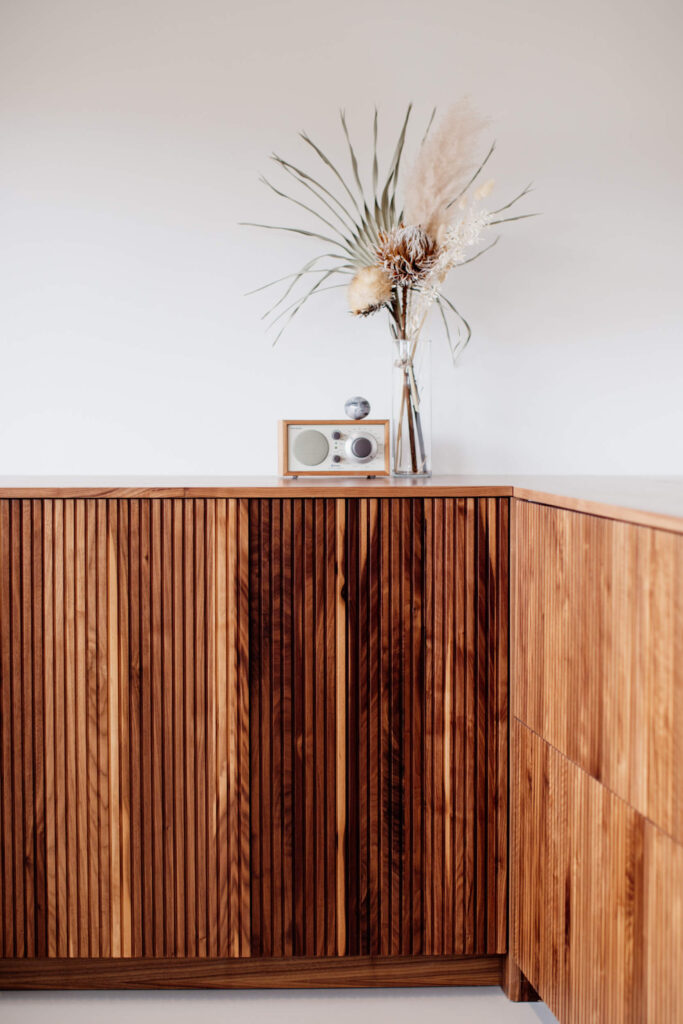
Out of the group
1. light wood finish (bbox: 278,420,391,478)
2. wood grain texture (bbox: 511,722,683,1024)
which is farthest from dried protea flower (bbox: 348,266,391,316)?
wood grain texture (bbox: 511,722,683,1024)

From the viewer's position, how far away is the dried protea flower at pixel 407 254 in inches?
53.3

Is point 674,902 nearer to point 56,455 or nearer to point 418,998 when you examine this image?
point 418,998

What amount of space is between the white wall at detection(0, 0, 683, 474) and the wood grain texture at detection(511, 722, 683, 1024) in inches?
29.8

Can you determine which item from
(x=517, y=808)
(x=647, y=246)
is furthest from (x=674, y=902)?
(x=647, y=246)

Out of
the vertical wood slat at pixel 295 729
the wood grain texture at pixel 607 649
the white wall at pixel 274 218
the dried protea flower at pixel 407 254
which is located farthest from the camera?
the white wall at pixel 274 218

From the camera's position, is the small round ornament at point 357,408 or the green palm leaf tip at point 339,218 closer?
the small round ornament at point 357,408

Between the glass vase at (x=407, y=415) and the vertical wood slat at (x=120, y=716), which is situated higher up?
the glass vase at (x=407, y=415)

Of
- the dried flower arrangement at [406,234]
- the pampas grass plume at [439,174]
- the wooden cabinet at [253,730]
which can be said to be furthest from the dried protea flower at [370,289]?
the wooden cabinet at [253,730]

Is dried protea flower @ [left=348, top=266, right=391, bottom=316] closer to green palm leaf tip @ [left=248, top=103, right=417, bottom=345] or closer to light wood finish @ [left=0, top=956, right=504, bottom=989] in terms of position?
green palm leaf tip @ [left=248, top=103, right=417, bottom=345]

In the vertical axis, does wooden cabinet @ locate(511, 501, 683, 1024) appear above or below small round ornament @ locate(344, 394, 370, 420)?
below

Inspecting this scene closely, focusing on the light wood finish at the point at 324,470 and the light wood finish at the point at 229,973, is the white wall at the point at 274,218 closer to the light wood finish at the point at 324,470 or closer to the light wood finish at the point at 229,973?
the light wood finish at the point at 324,470

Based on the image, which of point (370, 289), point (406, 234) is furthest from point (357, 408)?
point (406, 234)

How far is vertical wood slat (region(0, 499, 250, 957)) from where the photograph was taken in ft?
3.88

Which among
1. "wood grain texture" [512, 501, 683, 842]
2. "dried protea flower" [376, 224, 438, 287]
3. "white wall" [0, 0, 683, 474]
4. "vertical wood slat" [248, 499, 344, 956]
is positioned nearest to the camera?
"wood grain texture" [512, 501, 683, 842]
